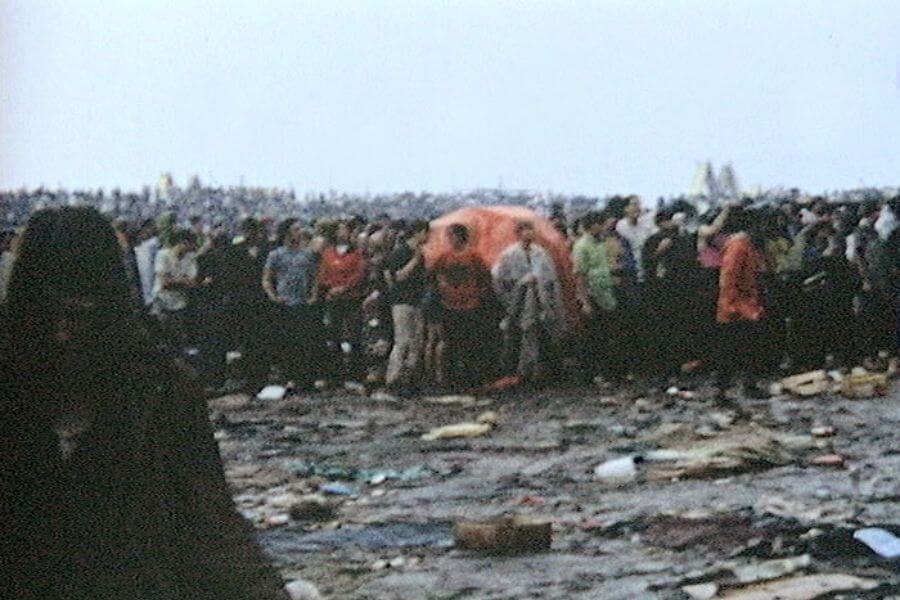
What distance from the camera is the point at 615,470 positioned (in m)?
4.47

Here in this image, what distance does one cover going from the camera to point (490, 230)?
464 centimetres

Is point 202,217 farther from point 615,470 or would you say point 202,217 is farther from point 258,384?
point 615,470

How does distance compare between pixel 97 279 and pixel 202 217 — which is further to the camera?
pixel 202 217

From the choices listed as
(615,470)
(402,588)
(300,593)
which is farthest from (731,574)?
(300,593)

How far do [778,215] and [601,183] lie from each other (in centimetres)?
66

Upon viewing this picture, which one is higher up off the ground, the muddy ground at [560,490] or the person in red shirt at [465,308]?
the person in red shirt at [465,308]

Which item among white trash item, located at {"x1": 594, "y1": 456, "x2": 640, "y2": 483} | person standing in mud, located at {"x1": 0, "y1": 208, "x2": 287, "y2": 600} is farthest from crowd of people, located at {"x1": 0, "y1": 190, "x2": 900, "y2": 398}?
person standing in mud, located at {"x1": 0, "y1": 208, "x2": 287, "y2": 600}

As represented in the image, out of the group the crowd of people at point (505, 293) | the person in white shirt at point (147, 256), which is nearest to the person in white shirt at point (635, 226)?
the crowd of people at point (505, 293)

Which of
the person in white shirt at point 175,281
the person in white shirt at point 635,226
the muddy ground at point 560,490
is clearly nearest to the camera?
the muddy ground at point 560,490

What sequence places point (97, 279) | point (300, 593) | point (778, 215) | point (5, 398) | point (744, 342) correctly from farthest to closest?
point (744, 342)
point (778, 215)
point (300, 593)
point (5, 398)
point (97, 279)

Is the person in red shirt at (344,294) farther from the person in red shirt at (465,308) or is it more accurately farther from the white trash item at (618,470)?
the white trash item at (618,470)

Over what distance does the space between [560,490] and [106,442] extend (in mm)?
1548

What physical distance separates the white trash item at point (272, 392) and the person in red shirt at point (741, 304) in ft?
4.61

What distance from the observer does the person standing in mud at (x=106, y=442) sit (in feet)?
10.6
